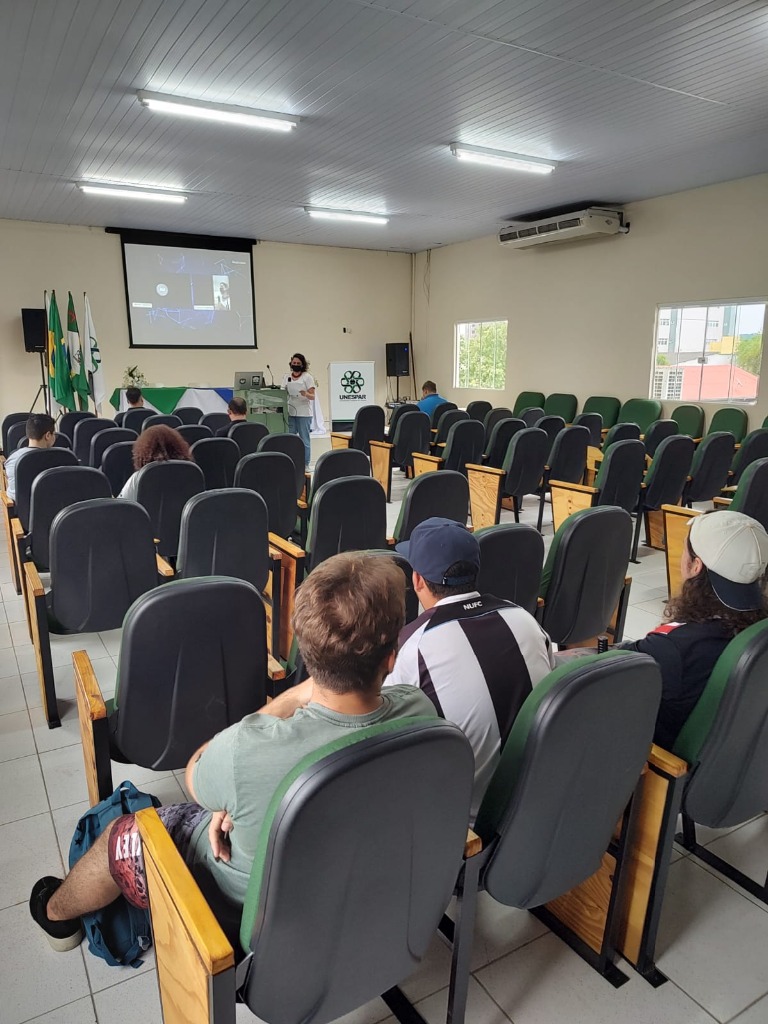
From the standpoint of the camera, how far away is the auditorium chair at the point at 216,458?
517 centimetres

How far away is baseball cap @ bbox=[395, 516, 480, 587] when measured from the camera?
1.69 metres

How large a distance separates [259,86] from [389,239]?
6769 mm

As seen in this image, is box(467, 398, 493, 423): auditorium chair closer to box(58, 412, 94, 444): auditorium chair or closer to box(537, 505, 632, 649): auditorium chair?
box(58, 412, 94, 444): auditorium chair

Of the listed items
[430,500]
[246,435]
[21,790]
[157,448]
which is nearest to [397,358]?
[246,435]

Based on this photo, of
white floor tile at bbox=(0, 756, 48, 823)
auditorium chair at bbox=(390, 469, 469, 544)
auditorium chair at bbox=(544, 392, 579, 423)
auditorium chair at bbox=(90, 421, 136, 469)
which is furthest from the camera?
auditorium chair at bbox=(544, 392, 579, 423)

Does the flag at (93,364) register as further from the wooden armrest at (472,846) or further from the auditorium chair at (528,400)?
the wooden armrest at (472,846)

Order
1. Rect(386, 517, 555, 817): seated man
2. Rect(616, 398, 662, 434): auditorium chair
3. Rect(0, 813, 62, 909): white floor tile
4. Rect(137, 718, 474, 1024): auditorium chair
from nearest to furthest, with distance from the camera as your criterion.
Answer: Rect(137, 718, 474, 1024): auditorium chair < Rect(386, 517, 555, 817): seated man < Rect(0, 813, 62, 909): white floor tile < Rect(616, 398, 662, 434): auditorium chair

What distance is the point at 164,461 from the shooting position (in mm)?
3945

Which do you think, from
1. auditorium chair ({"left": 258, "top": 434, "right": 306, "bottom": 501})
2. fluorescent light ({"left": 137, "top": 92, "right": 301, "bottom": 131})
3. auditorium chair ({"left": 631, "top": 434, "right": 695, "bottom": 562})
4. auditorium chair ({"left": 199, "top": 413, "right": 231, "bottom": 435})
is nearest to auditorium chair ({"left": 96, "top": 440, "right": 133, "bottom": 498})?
auditorium chair ({"left": 258, "top": 434, "right": 306, "bottom": 501})

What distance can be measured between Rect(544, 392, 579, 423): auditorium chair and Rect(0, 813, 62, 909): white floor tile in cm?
866

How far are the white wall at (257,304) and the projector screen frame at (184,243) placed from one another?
0.25ft

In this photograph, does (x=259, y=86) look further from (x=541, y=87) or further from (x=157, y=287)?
(x=157, y=287)

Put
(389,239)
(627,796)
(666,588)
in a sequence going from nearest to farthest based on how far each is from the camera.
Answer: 1. (627,796)
2. (666,588)
3. (389,239)

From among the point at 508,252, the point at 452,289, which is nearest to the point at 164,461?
the point at 508,252
